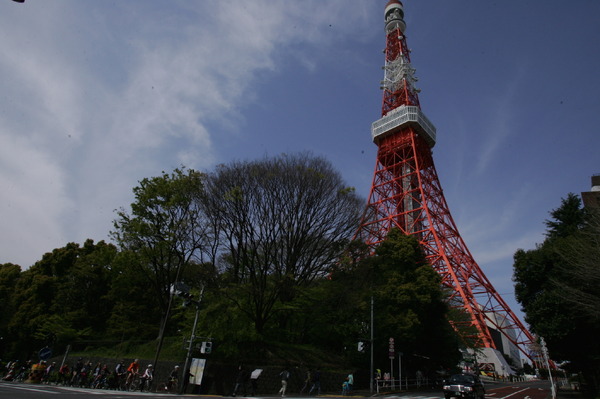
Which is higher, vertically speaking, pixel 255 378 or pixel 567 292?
pixel 567 292

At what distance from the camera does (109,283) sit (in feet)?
92.8

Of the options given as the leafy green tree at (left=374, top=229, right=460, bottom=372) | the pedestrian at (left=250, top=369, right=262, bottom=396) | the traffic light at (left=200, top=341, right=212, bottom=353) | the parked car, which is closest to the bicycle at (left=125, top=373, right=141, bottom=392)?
the traffic light at (left=200, top=341, right=212, bottom=353)

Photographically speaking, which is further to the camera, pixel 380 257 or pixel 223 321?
pixel 380 257

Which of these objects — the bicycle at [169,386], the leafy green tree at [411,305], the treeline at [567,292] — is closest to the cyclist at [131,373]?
the bicycle at [169,386]

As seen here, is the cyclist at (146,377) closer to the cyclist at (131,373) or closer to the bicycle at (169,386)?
the cyclist at (131,373)

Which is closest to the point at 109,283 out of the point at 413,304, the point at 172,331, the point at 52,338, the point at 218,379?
the point at 52,338

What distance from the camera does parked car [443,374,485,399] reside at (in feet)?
41.9

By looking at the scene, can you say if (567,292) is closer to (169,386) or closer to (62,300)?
(169,386)

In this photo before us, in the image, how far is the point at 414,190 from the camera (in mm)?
41781

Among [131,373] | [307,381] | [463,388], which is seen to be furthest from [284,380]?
[131,373]

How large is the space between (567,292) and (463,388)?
263 inches

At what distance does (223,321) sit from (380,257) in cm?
1121

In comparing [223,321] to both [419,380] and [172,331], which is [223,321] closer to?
[172,331]

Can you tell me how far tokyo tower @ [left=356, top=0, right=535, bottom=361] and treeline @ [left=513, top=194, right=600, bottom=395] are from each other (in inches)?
575
